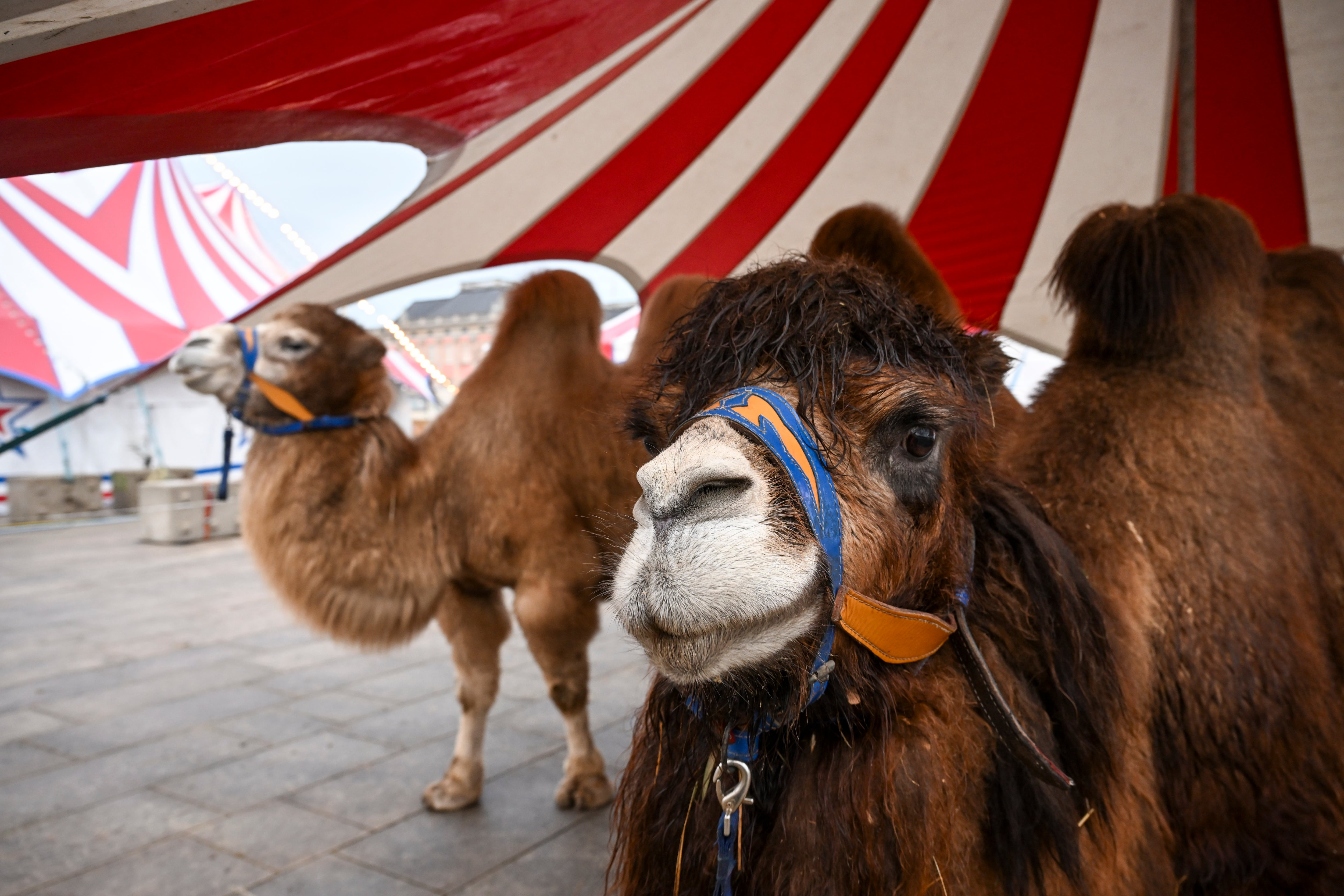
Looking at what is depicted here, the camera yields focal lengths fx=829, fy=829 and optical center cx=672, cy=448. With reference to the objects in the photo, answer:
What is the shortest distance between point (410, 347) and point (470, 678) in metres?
2.64

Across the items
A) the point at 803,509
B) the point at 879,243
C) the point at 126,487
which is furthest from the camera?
the point at 126,487

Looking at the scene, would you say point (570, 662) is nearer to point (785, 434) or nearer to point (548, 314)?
point (548, 314)

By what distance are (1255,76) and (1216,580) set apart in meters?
3.69

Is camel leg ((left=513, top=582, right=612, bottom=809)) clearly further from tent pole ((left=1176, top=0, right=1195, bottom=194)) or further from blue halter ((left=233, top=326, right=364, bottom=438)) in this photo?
tent pole ((left=1176, top=0, right=1195, bottom=194))

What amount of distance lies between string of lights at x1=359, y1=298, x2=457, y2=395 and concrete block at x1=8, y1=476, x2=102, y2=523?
1112 cm

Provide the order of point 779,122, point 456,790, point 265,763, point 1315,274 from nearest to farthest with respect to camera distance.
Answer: point 1315,274
point 456,790
point 265,763
point 779,122

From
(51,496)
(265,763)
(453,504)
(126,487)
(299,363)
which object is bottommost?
(126,487)

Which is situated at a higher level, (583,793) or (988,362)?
(988,362)

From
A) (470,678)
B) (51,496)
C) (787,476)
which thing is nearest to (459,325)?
(51,496)

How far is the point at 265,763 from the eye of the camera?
402cm

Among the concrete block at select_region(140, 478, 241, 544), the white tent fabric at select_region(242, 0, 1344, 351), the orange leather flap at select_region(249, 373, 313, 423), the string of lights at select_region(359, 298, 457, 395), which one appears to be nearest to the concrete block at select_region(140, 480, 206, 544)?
the concrete block at select_region(140, 478, 241, 544)

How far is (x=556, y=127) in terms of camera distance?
430 cm

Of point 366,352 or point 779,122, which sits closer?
point 366,352

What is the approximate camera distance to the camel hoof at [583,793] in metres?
3.62
